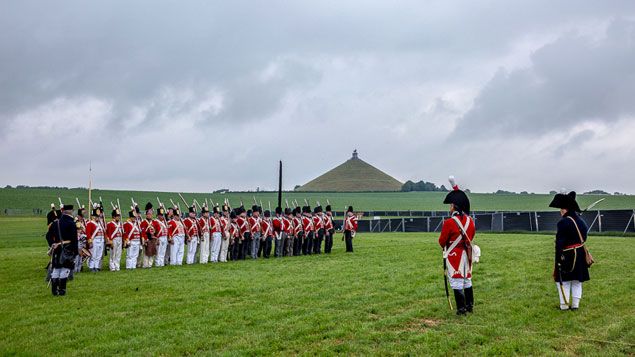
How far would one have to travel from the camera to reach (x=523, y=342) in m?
8.21

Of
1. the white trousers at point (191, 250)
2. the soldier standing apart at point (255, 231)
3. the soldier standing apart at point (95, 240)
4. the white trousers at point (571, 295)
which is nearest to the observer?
the white trousers at point (571, 295)

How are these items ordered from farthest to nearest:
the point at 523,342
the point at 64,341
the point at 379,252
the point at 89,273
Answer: the point at 379,252, the point at 89,273, the point at 64,341, the point at 523,342

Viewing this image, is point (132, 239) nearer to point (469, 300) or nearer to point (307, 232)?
point (307, 232)

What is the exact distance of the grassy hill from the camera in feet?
421

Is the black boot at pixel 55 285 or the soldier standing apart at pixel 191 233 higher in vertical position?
the soldier standing apart at pixel 191 233

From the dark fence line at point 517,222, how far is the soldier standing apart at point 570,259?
24.5 meters

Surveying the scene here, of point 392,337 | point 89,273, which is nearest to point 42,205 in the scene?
point 89,273

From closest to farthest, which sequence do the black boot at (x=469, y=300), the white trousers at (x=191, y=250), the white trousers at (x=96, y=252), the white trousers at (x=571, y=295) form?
the black boot at (x=469, y=300) → the white trousers at (x=571, y=295) → the white trousers at (x=96, y=252) → the white trousers at (x=191, y=250)

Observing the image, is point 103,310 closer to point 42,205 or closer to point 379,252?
point 379,252

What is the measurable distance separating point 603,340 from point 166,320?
23.3 feet

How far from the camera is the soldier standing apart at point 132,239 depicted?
63.2 ft

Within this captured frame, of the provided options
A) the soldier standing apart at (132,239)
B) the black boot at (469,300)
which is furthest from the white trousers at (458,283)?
the soldier standing apart at (132,239)

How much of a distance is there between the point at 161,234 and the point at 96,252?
7.31 ft

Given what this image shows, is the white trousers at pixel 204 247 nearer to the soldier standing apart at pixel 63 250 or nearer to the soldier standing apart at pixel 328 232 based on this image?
the soldier standing apart at pixel 328 232
